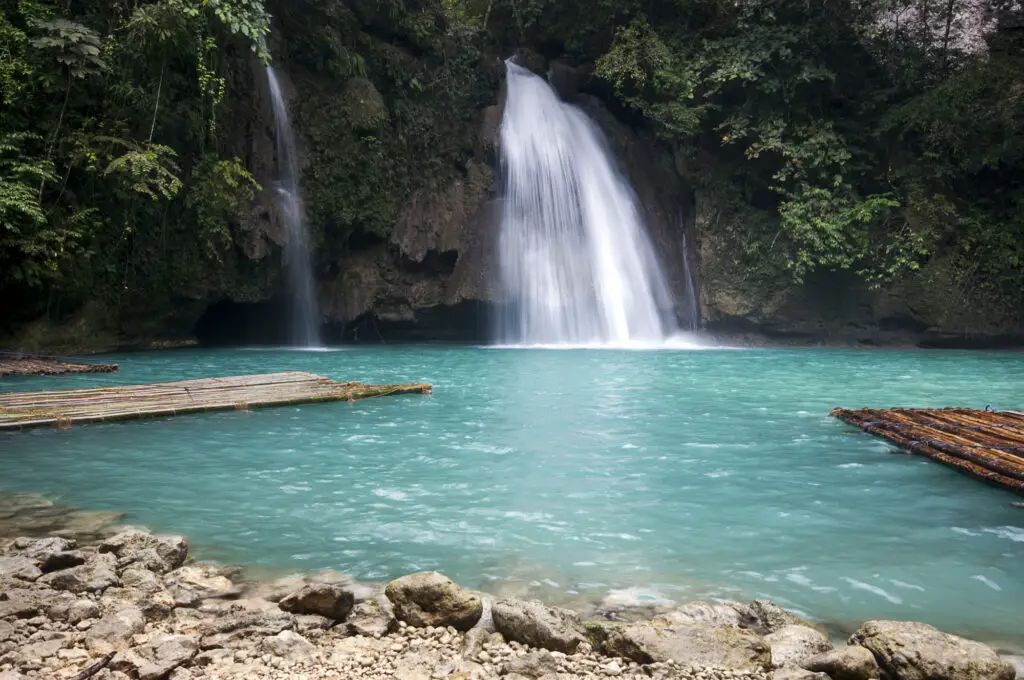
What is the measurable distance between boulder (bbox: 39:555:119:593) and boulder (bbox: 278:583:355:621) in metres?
0.88

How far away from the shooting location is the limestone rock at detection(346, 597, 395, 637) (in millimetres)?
3184

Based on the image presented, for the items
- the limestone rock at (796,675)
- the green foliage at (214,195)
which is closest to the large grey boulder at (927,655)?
the limestone rock at (796,675)

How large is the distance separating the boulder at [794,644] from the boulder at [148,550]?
2.76 meters

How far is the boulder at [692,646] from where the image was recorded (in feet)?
9.29

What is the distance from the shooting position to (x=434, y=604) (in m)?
3.24

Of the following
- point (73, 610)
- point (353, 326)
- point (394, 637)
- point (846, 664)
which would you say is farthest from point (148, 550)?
point (353, 326)

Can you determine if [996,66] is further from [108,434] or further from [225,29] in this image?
[108,434]

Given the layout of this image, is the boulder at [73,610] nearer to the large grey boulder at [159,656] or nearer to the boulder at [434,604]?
the large grey boulder at [159,656]

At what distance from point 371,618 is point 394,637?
19cm

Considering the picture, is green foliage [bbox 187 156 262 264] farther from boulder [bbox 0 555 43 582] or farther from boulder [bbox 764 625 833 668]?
boulder [bbox 764 625 833 668]

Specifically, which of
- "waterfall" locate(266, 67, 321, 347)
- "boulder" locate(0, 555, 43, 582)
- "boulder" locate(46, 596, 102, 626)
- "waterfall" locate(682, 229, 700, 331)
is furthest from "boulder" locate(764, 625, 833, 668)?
"waterfall" locate(682, 229, 700, 331)

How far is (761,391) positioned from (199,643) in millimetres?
9371

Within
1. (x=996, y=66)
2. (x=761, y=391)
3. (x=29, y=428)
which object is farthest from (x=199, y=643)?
(x=996, y=66)

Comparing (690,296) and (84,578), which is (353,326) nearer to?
(690,296)
